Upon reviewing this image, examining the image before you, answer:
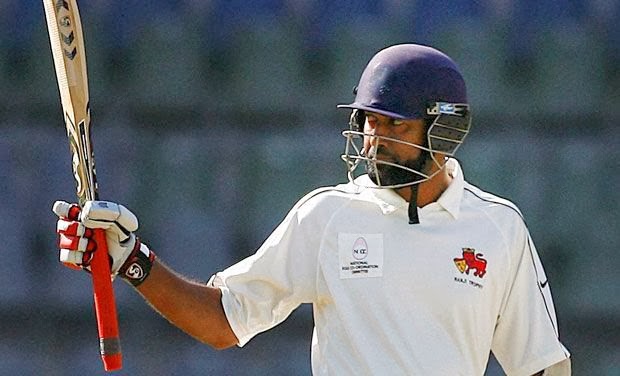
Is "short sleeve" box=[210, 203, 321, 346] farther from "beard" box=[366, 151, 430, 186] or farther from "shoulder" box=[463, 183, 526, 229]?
"shoulder" box=[463, 183, 526, 229]

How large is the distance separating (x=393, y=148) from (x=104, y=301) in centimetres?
68

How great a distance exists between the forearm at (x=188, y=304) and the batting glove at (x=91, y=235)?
6 centimetres

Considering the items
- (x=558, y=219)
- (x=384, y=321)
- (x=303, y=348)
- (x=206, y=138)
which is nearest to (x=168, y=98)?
(x=206, y=138)

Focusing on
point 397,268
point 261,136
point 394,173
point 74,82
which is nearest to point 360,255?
point 397,268

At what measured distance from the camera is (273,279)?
346 cm

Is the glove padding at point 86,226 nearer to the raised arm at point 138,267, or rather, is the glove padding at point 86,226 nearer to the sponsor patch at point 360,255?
the raised arm at point 138,267

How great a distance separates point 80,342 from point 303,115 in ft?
3.02

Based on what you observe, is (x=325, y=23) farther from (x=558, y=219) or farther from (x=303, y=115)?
(x=558, y=219)

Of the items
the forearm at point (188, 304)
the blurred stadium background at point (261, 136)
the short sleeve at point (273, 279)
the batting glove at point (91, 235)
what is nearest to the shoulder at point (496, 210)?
the short sleeve at point (273, 279)

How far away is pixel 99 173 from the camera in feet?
15.4

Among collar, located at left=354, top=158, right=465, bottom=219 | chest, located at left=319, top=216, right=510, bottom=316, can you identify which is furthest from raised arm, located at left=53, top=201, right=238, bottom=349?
collar, located at left=354, top=158, right=465, bottom=219

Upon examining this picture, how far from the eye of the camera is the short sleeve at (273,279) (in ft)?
11.3

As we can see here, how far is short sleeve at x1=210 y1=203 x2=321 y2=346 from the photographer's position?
3451mm

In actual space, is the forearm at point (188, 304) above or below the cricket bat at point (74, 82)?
below
